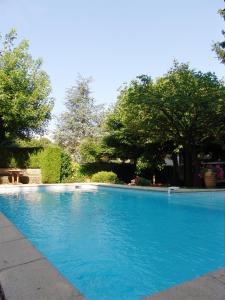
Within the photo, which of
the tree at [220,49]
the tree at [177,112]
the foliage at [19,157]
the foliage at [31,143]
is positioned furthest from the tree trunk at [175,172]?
the foliage at [31,143]

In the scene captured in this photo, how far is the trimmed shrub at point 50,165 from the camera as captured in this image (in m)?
22.2

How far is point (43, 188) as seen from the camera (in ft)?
67.1

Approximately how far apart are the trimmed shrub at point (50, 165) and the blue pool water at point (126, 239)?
7564 mm

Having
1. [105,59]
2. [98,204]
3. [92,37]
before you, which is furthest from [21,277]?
[105,59]

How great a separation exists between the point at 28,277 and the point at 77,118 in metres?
46.4

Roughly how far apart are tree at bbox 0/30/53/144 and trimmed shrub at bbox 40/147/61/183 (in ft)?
7.65

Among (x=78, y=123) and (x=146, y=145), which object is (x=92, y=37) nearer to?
(x=146, y=145)

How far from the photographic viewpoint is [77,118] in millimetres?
49312

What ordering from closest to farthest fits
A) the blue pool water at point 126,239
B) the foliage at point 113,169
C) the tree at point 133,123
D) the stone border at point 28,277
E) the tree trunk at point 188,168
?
1. the stone border at point 28,277
2. the blue pool water at point 126,239
3. the tree at point 133,123
4. the tree trunk at point 188,168
5. the foliage at point 113,169

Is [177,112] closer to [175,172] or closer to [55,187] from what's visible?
[175,172]

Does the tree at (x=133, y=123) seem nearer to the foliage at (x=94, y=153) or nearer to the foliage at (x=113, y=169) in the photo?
the foliage at (x=94, y=153)

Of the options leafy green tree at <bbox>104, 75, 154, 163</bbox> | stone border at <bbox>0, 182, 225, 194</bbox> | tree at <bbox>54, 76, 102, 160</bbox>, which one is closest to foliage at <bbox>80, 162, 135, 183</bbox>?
leafy green tree at <bbox>104, 75, 154, 163</bbox>

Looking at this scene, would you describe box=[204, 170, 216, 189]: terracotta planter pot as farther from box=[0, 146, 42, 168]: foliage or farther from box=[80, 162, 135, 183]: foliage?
box=[0, 146, 42, 168]: foliage

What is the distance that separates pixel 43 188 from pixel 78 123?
95.5ft
